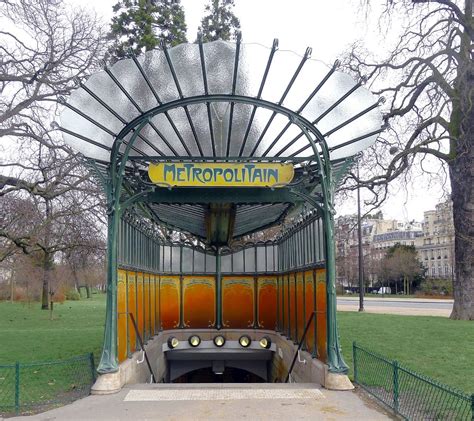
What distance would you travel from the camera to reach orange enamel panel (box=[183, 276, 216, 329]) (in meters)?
17.3

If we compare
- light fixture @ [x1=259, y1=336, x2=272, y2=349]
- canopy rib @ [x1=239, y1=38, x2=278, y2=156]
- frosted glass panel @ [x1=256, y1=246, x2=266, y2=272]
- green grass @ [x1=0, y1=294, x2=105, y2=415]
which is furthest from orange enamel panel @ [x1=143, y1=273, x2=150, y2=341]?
frosted glass panel @ [x1=256, y1=246, x2=266, y2=272]

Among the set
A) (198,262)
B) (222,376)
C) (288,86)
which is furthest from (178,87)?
(222,376)

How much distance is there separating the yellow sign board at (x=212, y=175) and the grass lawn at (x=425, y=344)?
4737 millimetres

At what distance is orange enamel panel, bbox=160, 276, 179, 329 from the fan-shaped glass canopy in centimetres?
582

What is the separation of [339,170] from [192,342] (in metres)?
8.13

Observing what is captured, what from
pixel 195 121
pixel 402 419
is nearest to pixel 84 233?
pixel 195 121

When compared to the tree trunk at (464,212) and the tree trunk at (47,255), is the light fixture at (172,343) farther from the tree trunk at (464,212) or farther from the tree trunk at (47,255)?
the tree trunk at (464,212)

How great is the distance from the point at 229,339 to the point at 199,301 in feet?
5.14

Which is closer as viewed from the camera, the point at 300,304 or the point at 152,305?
the point at 300,304

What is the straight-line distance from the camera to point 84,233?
2302 centimetres

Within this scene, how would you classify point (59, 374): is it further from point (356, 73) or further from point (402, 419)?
point (356, 73)

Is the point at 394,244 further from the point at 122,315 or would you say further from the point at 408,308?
the point at 122,315

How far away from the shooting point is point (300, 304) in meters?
12.9

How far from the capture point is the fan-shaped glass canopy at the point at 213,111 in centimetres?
884
